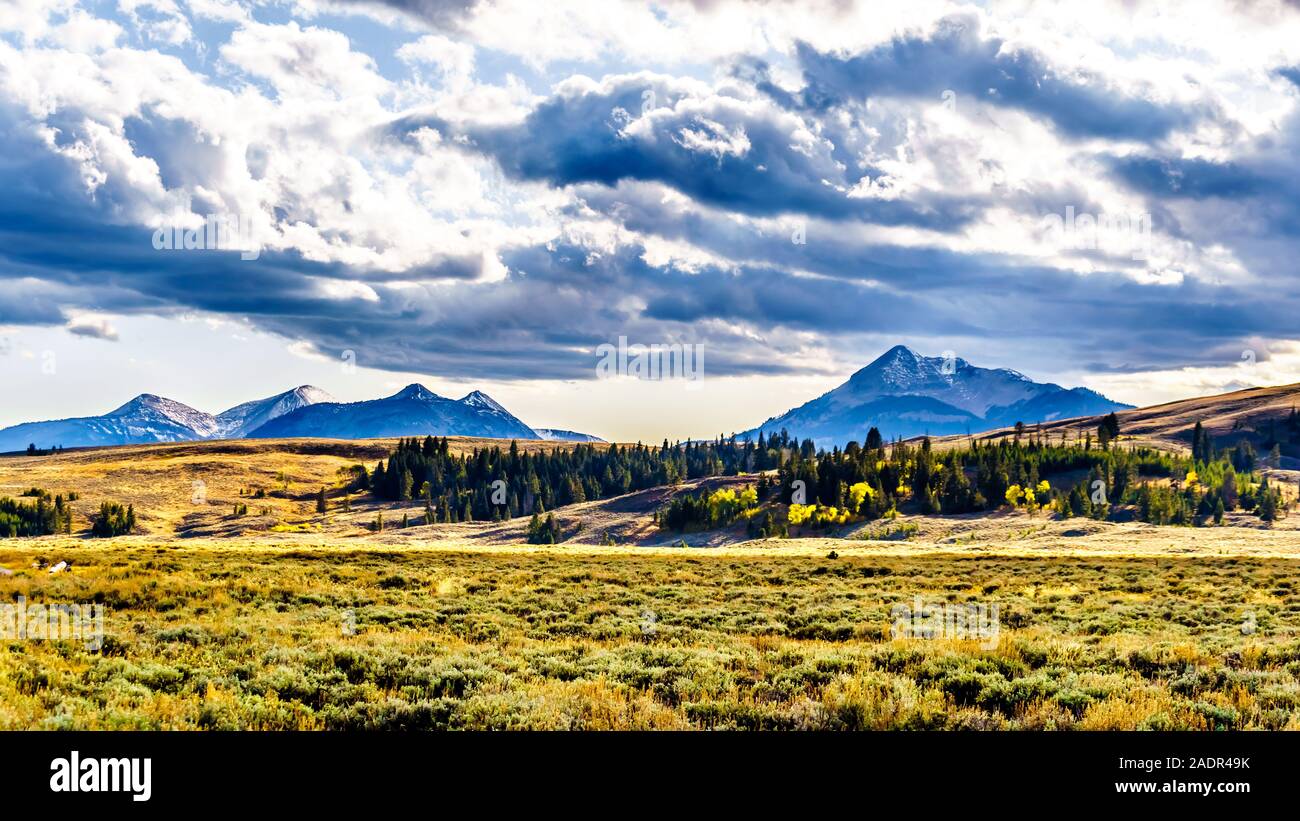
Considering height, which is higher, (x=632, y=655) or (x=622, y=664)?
(x=622, y=664)

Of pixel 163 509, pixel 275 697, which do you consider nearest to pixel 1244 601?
pixel 275 697

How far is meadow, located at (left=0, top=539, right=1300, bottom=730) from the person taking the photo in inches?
428

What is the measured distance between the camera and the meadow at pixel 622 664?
35.6ft

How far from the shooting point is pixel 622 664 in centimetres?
1439

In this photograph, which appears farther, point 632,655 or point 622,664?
point 632,655

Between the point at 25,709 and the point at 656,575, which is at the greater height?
the point at 25,709

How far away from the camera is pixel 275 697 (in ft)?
38.3

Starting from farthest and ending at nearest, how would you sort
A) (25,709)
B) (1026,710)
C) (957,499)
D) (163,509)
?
1. (163,509)
2. (957,499)
3. (1026,710)
4. (25,709)

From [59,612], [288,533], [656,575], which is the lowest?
[288,533]
